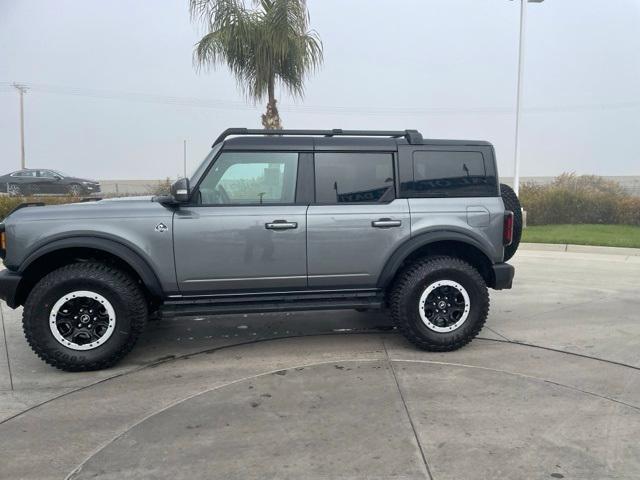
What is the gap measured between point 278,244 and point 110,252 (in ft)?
4.46

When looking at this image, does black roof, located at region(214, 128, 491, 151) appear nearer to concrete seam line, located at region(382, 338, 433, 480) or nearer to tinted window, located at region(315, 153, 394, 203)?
tinted window, located at region(315, 153, 394, 203)

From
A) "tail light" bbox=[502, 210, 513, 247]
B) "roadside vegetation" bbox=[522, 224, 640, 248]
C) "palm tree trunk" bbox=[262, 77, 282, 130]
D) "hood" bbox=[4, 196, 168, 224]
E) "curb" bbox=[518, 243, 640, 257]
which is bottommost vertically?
"curb" bbox=[518, 243, 640, 257]

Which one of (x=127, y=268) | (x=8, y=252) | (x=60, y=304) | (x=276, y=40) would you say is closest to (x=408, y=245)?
(x=127, y=268)

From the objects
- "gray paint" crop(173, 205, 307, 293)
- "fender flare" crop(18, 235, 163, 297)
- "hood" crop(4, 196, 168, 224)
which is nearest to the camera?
"fender flare" crop(18, 235, 163, 297)

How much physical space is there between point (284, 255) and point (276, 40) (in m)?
8.36

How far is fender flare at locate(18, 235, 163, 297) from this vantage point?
425 cm

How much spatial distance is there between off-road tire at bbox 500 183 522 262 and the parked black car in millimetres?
15341

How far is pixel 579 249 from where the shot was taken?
11656 mm

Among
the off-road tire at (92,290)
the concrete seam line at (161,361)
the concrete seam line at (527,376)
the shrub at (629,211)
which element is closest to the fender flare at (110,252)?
the off-road tire at (92,290)

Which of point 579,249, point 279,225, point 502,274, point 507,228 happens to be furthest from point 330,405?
point 579,249

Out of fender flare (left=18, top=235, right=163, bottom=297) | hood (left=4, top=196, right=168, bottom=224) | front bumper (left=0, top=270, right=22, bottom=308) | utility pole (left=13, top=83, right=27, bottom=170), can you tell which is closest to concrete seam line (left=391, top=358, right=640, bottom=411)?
fender flare (left=18, top=235, right=163, bottom=297)

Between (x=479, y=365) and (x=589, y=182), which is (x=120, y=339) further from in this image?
(x=589, y=182)

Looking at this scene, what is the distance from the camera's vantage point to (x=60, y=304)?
432 centimetres

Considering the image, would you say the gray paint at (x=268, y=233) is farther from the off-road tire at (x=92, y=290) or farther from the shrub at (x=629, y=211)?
the shrub at (x=629, y=211)
